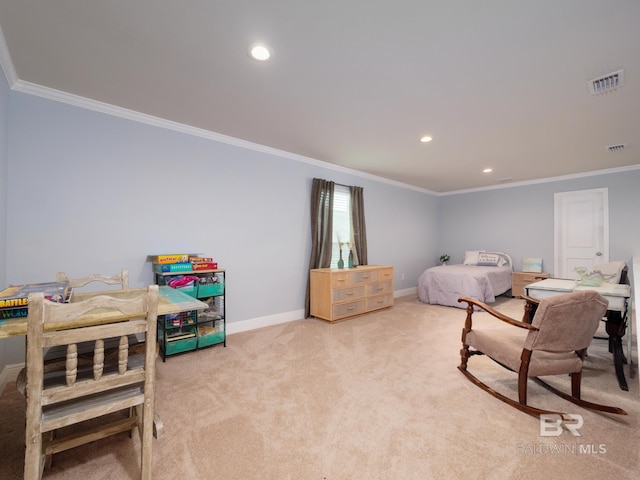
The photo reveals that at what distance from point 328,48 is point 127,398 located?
7.57 ft

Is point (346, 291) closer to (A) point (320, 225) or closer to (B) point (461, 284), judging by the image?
(A) point (320, 225)

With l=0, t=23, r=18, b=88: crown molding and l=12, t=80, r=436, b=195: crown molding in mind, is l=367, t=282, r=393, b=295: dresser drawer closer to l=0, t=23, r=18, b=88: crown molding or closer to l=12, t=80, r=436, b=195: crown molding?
l=12, t=80, r=436, b=195: crown molding

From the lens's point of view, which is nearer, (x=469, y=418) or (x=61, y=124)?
(x=469, y=418)

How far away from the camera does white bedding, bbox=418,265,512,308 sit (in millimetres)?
4722

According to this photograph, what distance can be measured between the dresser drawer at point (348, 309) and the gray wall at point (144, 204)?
0.61m

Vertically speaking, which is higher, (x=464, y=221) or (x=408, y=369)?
(x=464, y=221)

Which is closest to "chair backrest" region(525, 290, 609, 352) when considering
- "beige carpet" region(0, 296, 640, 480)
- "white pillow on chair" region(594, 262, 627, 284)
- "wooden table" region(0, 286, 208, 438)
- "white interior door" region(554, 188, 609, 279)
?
"beige carpet" region(0, 296, 640, 480)

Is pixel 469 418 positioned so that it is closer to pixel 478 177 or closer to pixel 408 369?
pixel 408 369

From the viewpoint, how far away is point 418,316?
4.37m

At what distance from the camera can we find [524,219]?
604 centimetres

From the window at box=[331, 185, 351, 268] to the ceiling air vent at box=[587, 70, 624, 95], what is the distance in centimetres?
318

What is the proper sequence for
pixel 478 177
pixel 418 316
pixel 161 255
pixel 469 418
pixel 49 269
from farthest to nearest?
pixel 478 177, pixel 418 316, pixel 161 255, pixel 49 269, pixel 469 418

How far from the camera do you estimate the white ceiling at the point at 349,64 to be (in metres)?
1.62

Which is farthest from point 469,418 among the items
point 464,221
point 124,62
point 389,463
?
point 464,221
